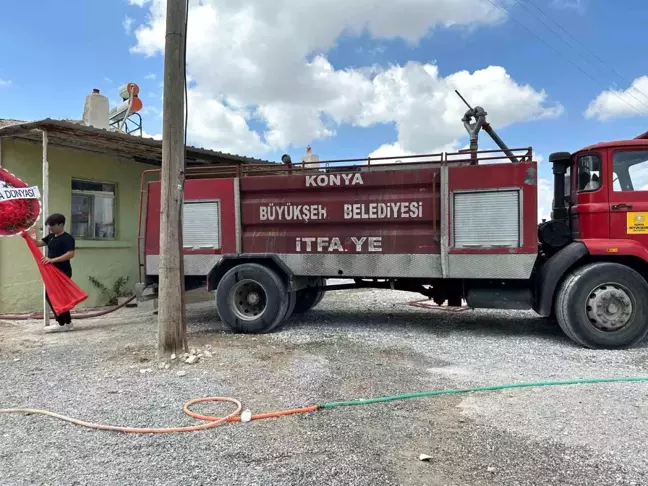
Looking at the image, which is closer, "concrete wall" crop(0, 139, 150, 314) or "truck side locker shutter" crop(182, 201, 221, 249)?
"truck side locker shutter" crop(182, 201, 221, 249)

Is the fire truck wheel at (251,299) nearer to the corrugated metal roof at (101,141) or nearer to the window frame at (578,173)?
the corrugated metal roof at (101,141)

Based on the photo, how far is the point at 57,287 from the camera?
7602mm

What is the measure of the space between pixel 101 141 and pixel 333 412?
24.4ft

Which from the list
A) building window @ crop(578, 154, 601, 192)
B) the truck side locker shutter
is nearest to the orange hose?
the truck side locker shutter

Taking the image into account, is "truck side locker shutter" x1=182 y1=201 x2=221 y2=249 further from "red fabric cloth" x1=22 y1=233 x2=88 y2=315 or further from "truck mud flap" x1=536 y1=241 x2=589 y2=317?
"truck mud flap" x1=536 y1=241 x2=589 y2=317

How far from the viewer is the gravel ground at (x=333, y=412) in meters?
3.04

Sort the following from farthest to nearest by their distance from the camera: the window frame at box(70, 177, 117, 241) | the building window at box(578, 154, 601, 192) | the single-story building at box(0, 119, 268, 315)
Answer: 1. the window frame at box(70, 177, 117, 241)
2. the single-story building at box(0, 119, 268, 315)
3. the building window at box(578, 154, 601, 192)

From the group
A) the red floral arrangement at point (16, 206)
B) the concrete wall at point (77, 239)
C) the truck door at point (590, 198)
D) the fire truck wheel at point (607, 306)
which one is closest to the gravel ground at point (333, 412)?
the fire truck wheel at point (607, 306)

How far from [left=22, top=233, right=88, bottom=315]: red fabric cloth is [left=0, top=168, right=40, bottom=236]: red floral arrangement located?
0.25m

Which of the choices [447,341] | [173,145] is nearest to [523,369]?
[447,341]

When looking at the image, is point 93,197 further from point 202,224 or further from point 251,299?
point 251,299

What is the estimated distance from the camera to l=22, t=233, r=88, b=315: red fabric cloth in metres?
7.55

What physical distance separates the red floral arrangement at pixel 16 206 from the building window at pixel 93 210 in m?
2.27

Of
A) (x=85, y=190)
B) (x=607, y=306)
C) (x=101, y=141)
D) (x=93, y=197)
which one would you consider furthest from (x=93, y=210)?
(x=607, y=306)
